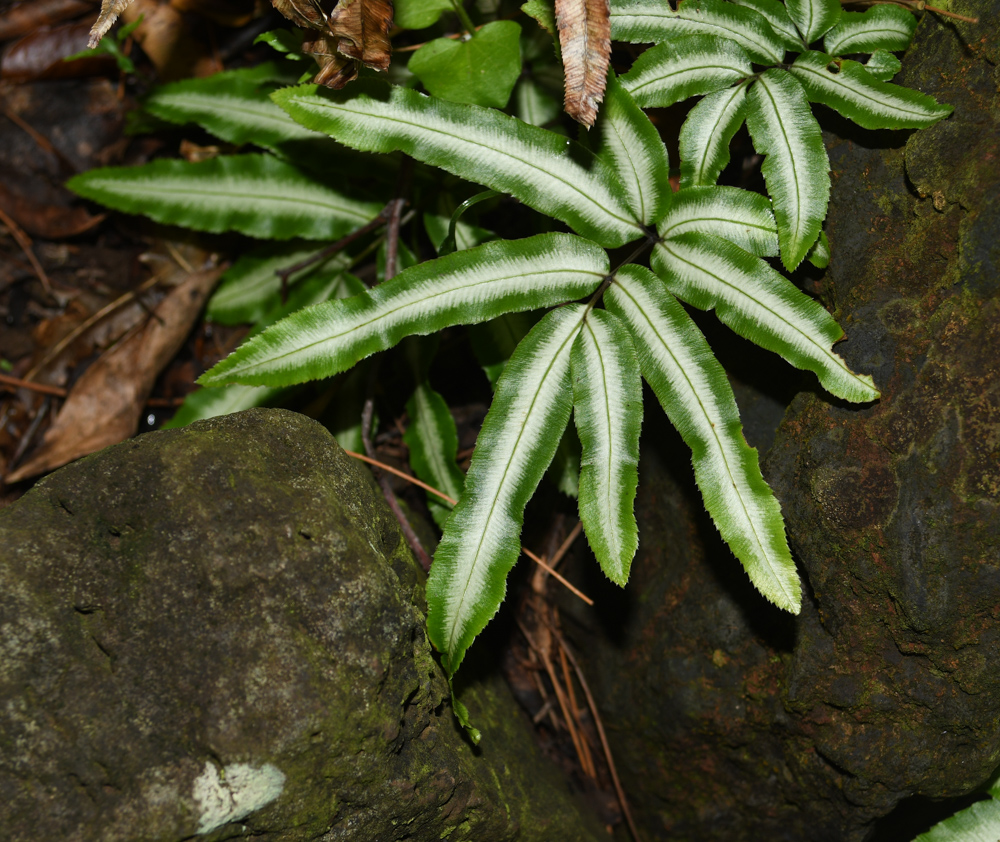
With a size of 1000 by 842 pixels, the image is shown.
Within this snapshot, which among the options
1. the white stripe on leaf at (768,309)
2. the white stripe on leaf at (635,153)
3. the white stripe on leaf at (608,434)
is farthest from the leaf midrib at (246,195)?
the white stripe on leaf at (768,309)

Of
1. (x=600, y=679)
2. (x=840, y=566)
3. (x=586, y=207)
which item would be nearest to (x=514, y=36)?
(x=586, y=207)

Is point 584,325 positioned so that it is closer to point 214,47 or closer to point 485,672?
point 485,672

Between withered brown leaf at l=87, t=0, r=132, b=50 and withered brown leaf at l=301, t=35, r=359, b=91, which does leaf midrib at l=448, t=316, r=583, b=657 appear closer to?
withered brown leaf at l=301, t=35, r=359, b=91

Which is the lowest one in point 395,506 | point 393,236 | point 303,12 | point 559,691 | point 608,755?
point 608,755

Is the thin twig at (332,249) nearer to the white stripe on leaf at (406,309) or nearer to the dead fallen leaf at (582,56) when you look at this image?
the white stripe on leaf at (406,309)


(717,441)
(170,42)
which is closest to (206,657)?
(717,441)

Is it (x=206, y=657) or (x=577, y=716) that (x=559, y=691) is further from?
(x=206, y=657)
